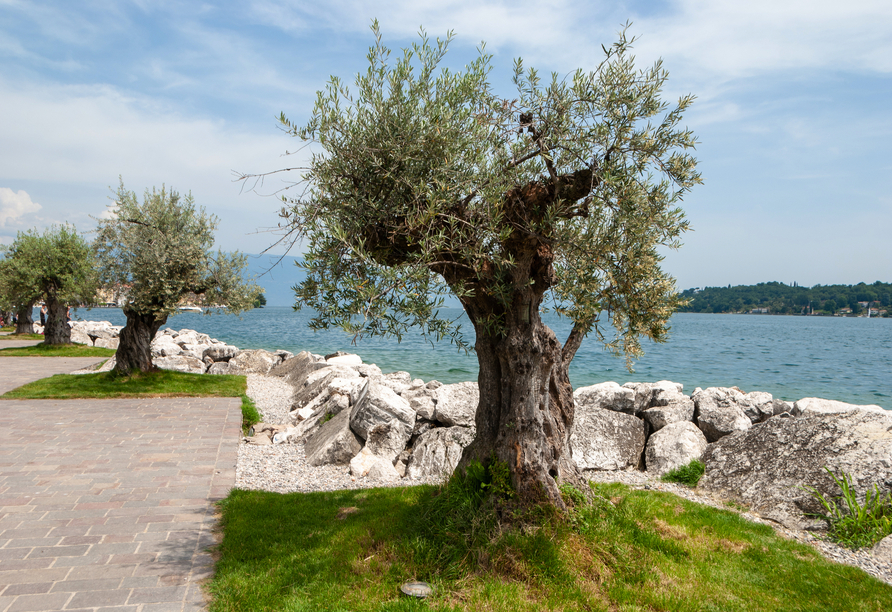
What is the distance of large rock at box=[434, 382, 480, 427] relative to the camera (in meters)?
10.4

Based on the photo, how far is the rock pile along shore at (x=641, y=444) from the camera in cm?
771

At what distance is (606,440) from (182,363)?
1881 cm

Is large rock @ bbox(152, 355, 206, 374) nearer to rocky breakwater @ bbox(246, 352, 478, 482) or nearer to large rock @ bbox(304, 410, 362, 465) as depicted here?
rocky breakwater @ bbox(246, 352, 478, 482)

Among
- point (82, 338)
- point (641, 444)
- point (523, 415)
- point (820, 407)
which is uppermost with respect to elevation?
point (523, 415)

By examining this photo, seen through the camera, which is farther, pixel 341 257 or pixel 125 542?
pixel 125 542

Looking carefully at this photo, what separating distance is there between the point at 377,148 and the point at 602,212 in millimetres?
2517

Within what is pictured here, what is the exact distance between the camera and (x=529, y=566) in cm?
527

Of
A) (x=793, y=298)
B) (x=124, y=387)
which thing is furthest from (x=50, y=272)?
(x=793, y=298)

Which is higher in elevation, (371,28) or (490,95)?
(371,28)

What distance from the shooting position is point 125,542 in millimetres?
6219

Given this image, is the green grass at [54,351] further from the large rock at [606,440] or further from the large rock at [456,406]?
the large rock at [606,440]

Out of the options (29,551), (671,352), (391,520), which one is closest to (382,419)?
(391,520)

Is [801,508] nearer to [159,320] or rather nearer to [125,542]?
[125,542]

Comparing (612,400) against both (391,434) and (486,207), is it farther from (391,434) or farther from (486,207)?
(486,207)
